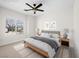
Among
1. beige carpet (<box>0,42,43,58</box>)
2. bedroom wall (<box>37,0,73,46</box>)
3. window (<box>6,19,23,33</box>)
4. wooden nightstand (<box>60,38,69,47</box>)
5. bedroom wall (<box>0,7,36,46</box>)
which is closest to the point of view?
beige carpet (<box>0,42,43,58</box>)

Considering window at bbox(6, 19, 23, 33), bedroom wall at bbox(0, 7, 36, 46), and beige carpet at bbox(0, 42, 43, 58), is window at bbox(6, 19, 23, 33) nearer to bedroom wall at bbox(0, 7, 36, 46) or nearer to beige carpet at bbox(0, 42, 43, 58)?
bedroom wall at bbox(0, 7, 36, 46)

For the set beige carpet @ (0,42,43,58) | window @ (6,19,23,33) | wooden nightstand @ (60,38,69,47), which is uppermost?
window @ (6,19,23,33)

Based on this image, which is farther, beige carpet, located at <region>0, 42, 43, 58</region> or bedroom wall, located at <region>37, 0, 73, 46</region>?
bedroom wall, located at <region>37, 0, 73, 46</region>

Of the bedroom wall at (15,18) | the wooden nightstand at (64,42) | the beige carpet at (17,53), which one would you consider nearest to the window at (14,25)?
the bedroom wall at (15,18)

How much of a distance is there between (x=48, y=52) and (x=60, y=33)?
Answer: 250 cm

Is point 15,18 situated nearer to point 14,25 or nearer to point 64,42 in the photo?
point 14,25

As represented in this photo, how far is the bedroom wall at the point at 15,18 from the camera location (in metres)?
4.00

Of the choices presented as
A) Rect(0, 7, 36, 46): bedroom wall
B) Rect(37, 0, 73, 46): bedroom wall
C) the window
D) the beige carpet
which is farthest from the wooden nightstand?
the window

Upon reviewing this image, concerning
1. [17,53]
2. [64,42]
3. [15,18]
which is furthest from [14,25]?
[64,42]

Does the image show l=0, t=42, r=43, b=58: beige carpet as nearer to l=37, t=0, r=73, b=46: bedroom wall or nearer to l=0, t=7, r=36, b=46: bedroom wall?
l=0, t=7, r=36, b=46: bedroom wall

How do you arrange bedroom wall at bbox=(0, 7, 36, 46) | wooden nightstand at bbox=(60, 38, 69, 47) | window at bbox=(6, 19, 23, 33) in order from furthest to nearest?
window at bbox=(6, 19, 23, 33), bedroom wall at bbox=(0, 7, 36, 46), wooden nightstand at bbox=(60, 38, 69, 47)

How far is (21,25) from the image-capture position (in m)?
5.61

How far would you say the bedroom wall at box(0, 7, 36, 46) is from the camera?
158 inches

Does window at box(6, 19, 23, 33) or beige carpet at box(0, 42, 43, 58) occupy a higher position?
window at box(6, 19, 23, 33)
